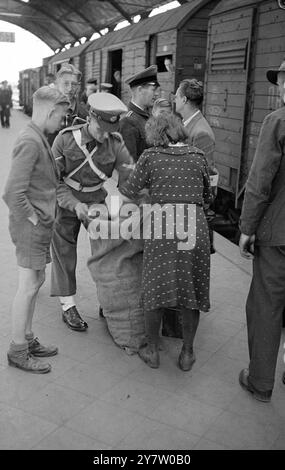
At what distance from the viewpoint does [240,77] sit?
6.75 metres

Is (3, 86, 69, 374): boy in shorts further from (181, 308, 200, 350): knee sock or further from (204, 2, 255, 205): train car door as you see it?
(204, 2, 255, 205): train car door

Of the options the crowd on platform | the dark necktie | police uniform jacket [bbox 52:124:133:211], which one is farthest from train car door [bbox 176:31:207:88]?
the dark necktie

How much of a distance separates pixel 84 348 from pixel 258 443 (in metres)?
1.47

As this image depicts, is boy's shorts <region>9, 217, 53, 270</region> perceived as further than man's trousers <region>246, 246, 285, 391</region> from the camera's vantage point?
Yes

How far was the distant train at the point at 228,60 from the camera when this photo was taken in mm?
6086

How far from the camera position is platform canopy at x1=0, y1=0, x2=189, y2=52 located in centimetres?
2008

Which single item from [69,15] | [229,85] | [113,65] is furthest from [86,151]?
[69,15]

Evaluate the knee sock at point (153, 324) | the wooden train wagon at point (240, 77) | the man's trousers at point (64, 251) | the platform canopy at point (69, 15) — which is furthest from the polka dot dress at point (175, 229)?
the platform canopy at point (69, 15)

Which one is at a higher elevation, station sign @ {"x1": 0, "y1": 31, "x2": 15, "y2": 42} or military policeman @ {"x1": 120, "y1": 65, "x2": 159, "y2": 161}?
station sign @ {"x1": 0, "y1": 31, "x2": 15, "y2": 42}

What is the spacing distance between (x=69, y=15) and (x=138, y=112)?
82.3ft

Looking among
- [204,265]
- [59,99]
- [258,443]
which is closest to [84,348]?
[204,265]

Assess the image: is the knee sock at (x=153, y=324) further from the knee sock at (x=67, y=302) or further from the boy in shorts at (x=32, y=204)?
the knee sock at (x=67, y=302)

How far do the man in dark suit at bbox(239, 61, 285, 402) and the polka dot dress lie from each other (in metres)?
0.35
